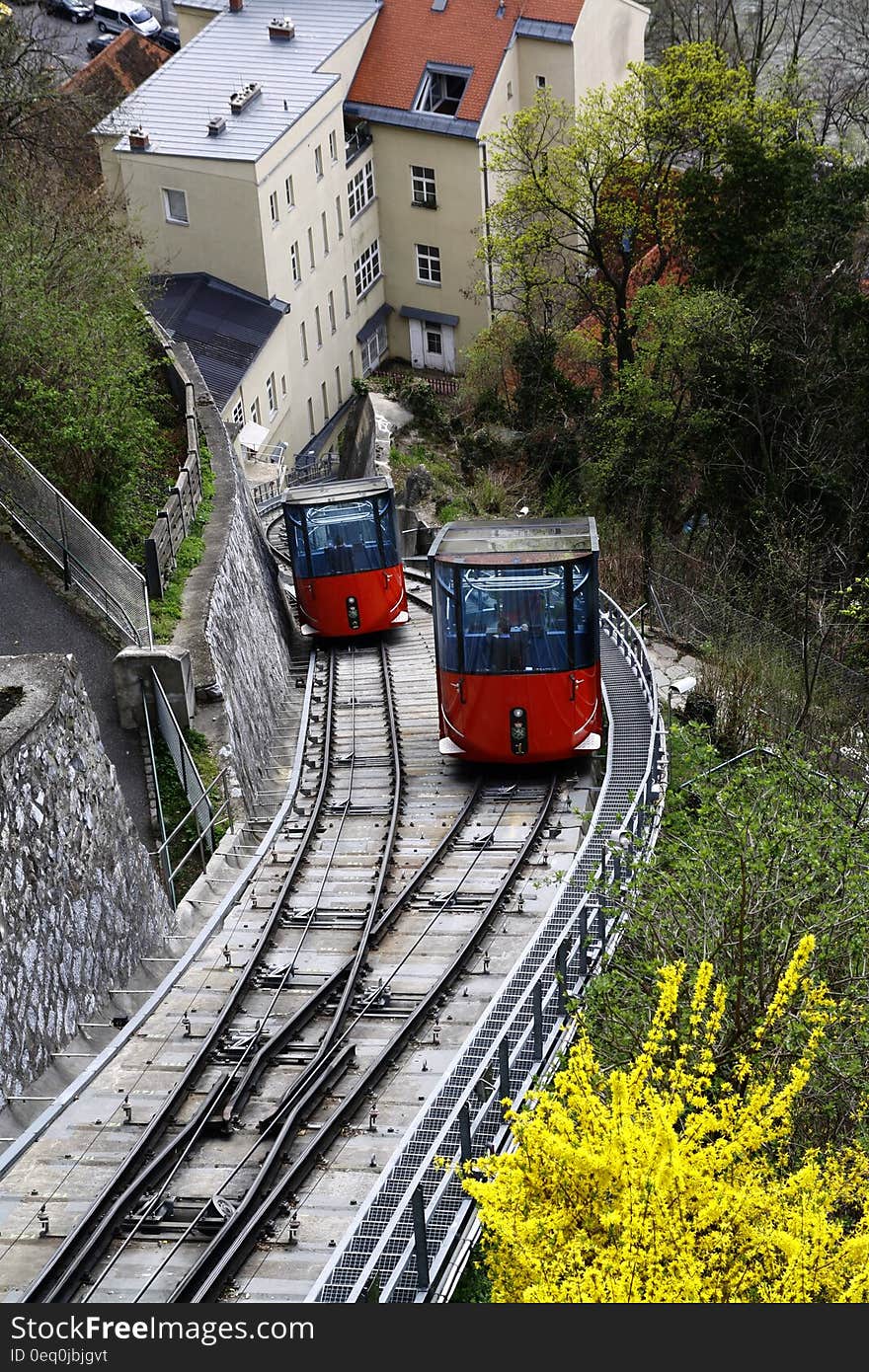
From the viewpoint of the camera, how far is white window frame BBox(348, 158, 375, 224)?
51.3m

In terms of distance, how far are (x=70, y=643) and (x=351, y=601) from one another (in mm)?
7749

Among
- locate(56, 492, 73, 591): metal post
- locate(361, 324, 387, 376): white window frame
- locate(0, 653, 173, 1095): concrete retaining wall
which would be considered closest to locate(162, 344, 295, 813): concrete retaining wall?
locate(56, 492, 73, 591): metal post

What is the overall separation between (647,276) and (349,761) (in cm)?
2598

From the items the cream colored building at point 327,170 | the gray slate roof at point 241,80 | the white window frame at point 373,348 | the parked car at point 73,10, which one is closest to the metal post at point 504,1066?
the cream colored building at point 327,170

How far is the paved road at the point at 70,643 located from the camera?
60.1 ft

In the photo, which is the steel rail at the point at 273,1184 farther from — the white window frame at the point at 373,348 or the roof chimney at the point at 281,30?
the roof chimney at the point at 281,30

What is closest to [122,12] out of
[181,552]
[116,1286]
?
[181,552]

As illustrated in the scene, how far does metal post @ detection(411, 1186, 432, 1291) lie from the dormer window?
150ft

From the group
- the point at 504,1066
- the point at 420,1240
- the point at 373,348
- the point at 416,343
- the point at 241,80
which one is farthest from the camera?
the point at 416,343

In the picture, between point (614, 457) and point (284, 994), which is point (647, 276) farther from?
point (284, 994)

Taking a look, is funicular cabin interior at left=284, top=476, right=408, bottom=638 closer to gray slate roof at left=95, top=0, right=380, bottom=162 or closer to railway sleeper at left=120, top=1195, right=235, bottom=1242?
railway sleeper at left=120, top=1195, right=235, bottom=1242

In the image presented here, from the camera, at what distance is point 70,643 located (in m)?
19.5

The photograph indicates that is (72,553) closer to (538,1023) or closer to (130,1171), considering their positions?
(130,1171)

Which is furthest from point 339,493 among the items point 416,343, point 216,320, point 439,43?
point 439,43
